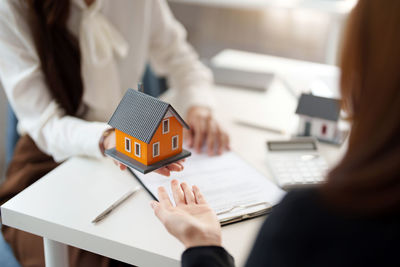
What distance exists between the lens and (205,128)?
109cm

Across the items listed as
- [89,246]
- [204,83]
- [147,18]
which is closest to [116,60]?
[147,18]

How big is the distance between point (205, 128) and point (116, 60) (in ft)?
1.24

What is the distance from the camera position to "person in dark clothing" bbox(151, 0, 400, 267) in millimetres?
423

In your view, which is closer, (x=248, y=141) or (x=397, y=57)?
(x=397, y=57)

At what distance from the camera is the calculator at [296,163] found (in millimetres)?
914

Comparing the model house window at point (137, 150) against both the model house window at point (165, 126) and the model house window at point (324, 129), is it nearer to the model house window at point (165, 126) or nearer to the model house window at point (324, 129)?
the model house window at point (165, 126)

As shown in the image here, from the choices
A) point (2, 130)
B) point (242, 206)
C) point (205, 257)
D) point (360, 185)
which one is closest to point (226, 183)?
point (242, 206)

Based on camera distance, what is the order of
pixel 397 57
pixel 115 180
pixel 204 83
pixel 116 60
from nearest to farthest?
pixel 397 57 → pixel 115 180 → pixel 116 60 → pixel 204 83

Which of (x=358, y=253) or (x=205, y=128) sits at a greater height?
(x=358, y=253)

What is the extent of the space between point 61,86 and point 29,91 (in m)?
0.08

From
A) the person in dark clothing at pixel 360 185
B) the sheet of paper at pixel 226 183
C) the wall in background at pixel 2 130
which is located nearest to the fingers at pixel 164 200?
the sheet of paper at pixel 226 183

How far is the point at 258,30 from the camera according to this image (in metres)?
2.59

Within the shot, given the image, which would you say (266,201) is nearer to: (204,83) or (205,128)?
(205,128)

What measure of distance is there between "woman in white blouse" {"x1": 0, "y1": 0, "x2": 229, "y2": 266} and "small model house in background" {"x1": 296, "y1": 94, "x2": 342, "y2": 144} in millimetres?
225
